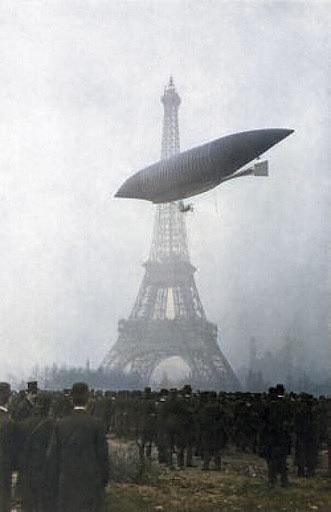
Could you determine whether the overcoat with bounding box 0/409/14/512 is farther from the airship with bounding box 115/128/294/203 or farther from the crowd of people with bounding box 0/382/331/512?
the airship with bounding box 115/128/294/203

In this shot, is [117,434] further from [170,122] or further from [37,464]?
[170,122]

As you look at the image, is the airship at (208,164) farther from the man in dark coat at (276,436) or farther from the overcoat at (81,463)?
the overcoat at (81,463)

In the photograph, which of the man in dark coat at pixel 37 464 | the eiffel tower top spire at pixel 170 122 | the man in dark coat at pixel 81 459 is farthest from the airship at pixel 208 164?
the eiffel tower top spire at pixel 170 122

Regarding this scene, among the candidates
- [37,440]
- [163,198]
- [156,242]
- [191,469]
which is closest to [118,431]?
[191,469]

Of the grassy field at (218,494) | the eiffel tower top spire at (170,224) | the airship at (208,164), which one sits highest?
the eiffel tower top spire at (170,224)

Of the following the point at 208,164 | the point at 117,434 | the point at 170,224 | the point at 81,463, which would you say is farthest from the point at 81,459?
the point at 170,224
